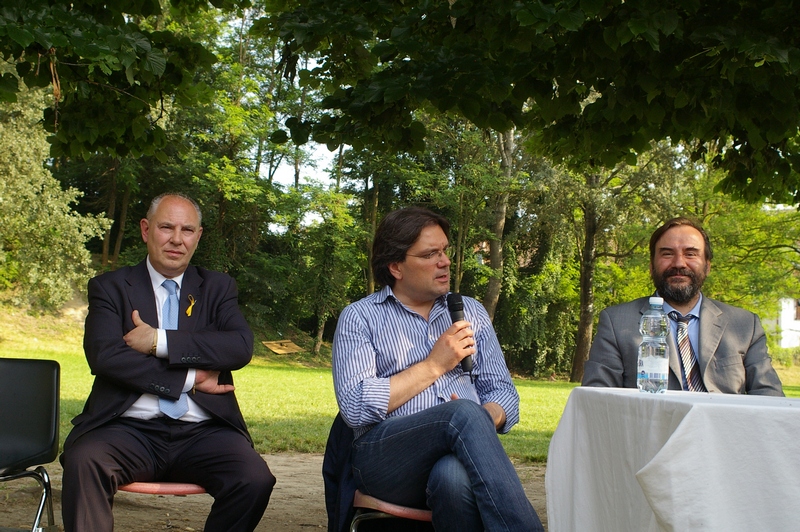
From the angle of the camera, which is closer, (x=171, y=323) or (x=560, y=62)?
(x=171, y=323)

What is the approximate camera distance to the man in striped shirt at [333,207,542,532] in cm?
299

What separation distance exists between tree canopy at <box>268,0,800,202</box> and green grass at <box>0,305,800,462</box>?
5503 mm

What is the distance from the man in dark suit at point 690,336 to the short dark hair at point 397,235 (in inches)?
42.3

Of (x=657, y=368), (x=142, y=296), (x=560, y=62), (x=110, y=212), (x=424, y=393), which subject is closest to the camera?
(x=657, y=368)

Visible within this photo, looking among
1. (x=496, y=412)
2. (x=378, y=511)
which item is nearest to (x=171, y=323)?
(x=378, y=511)

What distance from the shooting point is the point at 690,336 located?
160 inches

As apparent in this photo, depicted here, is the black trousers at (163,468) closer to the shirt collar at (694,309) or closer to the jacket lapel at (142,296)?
the jacket lapel at (142,296)

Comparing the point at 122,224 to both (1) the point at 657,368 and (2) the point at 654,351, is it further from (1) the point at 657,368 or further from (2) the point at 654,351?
(1) the point at 657,368

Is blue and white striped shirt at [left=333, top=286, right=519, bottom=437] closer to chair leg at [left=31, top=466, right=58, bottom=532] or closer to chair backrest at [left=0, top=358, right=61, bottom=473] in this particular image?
chair leg at [left=31, top=466, right=58, bottom=532]

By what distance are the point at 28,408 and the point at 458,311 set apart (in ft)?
7.92

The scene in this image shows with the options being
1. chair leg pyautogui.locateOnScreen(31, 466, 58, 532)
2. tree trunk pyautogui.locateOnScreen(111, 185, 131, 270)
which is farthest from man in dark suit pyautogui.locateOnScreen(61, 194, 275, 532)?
tree trunk pyautogui.locateOnScreen(111, 185, 131, 270)

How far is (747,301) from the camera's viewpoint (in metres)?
29.0

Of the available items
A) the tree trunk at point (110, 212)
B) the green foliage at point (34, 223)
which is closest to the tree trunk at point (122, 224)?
the tree trunk at point (110, 212)

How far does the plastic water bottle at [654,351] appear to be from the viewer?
10.6ft
